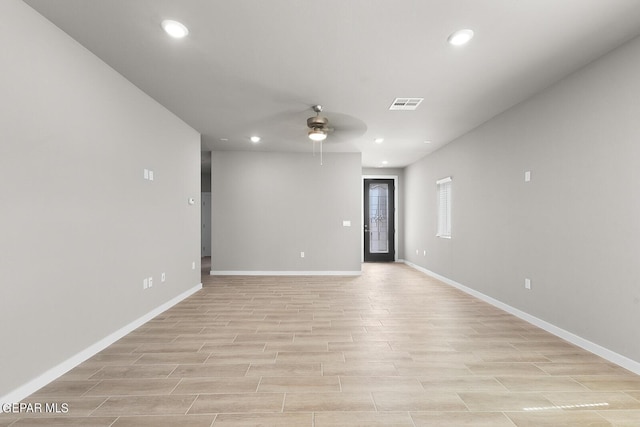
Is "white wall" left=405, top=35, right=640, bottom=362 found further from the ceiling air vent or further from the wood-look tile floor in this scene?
the ceiling air vent

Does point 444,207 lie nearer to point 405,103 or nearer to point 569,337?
point 405,103

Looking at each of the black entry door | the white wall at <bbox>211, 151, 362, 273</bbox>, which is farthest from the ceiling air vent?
the black entry door

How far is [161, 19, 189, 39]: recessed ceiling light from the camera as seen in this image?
2.32m

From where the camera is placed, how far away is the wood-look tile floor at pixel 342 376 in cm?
188

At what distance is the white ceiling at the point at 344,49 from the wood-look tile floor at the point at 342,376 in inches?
109

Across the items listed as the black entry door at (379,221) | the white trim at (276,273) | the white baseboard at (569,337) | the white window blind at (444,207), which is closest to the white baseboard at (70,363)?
the white trim at (276,273)

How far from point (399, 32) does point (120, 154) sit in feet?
9.87

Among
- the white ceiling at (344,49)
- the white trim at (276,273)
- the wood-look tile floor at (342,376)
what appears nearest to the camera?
the wood-look tile floor at (342,376)

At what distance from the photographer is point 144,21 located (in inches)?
91.0

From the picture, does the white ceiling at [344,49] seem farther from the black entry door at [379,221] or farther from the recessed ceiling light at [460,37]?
the black entry door at [379,221]

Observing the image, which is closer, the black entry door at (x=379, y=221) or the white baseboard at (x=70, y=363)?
the white baseboard at (x=70, y=363)

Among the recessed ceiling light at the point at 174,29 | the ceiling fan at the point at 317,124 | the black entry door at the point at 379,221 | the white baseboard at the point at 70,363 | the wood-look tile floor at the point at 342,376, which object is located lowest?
the wood-look tile floor at the point at 342,376

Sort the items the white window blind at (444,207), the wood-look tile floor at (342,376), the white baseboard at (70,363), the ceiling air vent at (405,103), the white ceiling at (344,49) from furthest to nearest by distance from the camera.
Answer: the white window blind at (444,207) → the ceiling air vent at (405,103) → the white ceiling at (344,49) → the white baseboard at (70,363) → the wood-look tile floor at (342,376)

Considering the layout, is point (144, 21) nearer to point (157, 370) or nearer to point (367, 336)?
point (157, 370)
